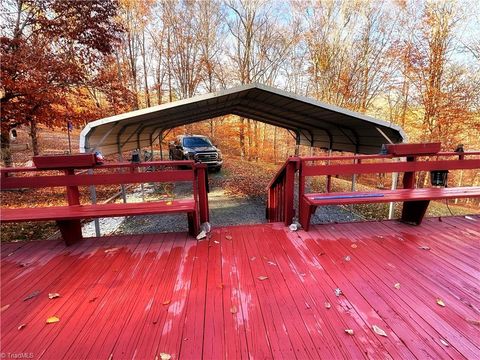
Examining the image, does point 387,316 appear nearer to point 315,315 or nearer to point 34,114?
point 315,315

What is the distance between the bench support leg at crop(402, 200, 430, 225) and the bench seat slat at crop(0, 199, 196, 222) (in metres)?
3.07

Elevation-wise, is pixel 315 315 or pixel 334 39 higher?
pixel 334 39

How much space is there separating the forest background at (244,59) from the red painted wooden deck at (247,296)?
5.99 meters

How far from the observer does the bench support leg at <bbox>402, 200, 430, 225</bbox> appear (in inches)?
132

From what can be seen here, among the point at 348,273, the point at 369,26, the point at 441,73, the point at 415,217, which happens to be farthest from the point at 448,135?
the point at 348,273

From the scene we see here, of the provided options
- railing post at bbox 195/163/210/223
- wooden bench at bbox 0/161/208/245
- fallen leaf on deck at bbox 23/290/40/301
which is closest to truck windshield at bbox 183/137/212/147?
wooden bench at bbox 0/161/208/245

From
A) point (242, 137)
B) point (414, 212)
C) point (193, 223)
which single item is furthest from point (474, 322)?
point (242, 137)

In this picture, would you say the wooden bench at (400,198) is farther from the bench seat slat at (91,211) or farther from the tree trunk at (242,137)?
the tree trunk at (242,137)

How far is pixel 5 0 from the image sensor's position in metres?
6.54

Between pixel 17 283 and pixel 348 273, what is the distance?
3.25 metres

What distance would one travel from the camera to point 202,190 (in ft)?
10.9

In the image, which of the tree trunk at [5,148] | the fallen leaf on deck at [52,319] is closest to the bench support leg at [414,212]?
the fallen leaf on deck at [52,319]

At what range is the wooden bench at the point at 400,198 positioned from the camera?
3160 millimetres

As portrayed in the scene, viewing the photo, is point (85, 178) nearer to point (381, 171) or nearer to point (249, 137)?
point (381, 171)
